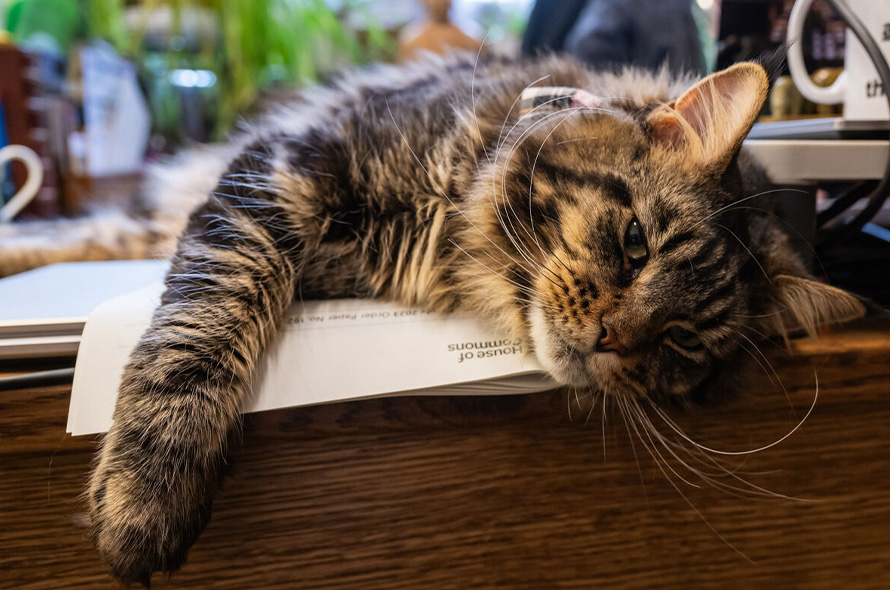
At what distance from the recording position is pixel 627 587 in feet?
2.49

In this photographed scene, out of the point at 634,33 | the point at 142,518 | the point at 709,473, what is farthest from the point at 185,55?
the point at 709,473

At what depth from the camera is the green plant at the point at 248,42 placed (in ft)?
7.02

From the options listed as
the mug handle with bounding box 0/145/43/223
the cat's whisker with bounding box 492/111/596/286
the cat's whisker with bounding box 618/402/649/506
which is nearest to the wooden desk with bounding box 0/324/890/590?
the cat's whisker with bounding box 618/402/649/506

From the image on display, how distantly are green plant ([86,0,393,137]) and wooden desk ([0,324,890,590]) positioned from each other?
1.66m

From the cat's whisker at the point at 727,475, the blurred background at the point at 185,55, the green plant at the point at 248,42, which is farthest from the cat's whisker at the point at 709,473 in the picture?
the green plant at the point at 248,42

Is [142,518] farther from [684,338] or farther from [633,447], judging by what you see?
[684,338]

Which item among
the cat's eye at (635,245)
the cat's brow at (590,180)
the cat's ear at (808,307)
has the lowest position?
the cat's ear at (808,307)

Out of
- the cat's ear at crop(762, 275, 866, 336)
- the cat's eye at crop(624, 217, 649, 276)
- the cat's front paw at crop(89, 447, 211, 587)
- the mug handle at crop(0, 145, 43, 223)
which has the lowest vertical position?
the mug handle at crop(0, 145, 43, 223)

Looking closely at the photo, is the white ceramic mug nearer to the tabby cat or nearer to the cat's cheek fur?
the tabby cat

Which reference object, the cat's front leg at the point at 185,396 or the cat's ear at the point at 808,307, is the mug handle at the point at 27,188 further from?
the cat's ear at the point at 808,307

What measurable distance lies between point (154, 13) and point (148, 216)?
1.09 m

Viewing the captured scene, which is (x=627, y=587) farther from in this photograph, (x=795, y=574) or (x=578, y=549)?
(x=795, y=574)

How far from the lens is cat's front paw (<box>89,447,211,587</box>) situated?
0.61 meters

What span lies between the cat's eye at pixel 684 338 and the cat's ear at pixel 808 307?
107 mm
